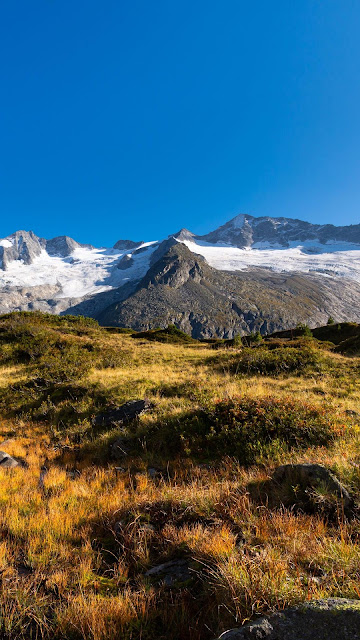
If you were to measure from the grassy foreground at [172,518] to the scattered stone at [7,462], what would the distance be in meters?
0.31

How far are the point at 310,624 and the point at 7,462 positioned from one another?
27.1 feet

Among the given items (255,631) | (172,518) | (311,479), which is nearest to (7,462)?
(172,518)

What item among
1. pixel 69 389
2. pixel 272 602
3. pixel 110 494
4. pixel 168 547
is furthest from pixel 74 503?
pixel 69 389

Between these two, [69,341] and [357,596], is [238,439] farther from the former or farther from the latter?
[69,341]

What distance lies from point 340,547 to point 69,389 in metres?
12.7

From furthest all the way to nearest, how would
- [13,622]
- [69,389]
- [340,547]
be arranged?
[69,389], [340,547], [13,622]

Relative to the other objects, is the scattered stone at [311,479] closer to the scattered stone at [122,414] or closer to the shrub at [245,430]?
the shrub at [245,430]

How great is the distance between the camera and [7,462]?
741 cm

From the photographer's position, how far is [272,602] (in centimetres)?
214

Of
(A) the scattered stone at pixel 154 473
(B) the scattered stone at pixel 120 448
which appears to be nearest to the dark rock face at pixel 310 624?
(A) the scattered stone at pixel 154 473

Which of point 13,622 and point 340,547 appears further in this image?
point 340,547

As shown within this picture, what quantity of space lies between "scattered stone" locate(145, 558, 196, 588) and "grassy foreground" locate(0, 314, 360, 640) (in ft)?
0.20

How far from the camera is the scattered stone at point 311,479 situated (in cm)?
389

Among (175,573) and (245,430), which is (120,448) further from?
(175,573)
